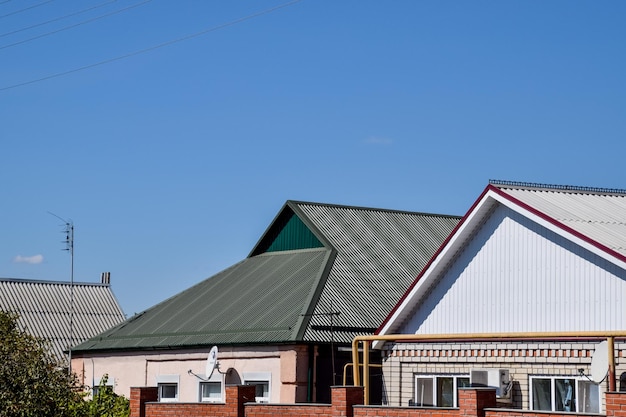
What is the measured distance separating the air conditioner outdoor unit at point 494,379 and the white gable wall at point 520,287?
928 millimetres

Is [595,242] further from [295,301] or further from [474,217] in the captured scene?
[295,301]

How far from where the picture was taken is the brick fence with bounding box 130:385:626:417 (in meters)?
17.7

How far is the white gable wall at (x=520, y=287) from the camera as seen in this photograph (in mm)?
21625

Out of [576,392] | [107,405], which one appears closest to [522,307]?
[576,392]

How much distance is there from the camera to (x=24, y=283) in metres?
49.7

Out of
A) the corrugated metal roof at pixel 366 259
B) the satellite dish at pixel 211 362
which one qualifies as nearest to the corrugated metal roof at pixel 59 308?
the corrugated metal roof at pixel 366 259

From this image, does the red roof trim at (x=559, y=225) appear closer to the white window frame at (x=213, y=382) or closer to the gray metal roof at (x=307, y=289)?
the gray metal roof at (x=307, y=289)

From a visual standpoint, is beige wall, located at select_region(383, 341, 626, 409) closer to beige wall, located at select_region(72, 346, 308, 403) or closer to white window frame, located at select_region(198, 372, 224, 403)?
beige wall, located at select_region(72, 346, 308, 403)

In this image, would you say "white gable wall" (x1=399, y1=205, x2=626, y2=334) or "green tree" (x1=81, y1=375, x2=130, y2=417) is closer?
"white gable wall" (x1=399, y1=205, x2=626, y2=334)

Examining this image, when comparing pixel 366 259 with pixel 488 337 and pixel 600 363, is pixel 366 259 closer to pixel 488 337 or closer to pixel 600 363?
pixel 488 337

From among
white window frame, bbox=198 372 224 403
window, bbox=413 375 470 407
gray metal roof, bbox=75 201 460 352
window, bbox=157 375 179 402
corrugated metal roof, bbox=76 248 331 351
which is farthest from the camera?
window, bbox=157 375 179 402

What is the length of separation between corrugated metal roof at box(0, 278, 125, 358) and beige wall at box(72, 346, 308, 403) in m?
12.9

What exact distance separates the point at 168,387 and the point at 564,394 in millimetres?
11909

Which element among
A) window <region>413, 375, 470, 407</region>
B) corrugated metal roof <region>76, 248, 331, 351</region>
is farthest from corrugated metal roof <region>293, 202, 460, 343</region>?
window <region>413, 375, 470, 407</region>
